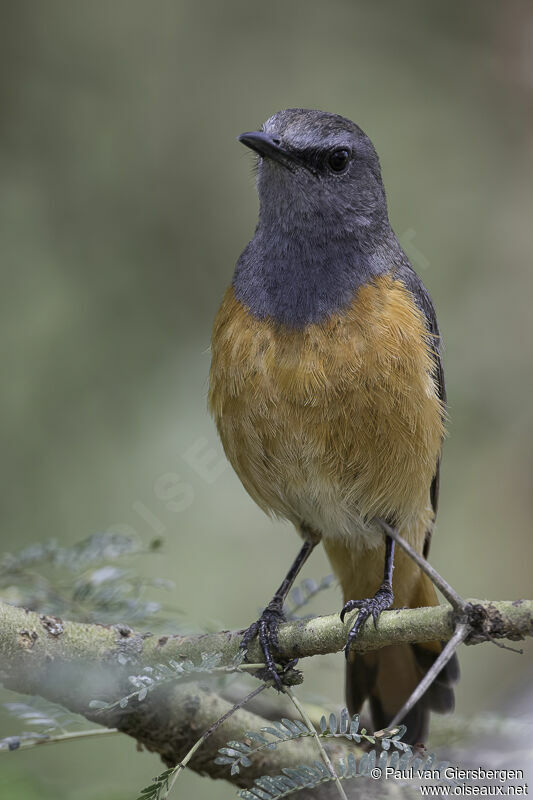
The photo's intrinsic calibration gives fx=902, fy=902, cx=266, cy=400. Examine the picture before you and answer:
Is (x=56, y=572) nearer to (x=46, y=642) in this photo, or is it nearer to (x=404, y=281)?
(x=46, y=642)

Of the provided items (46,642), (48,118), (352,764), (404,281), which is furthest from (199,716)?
(48,118)

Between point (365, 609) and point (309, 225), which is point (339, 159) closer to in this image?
point (309, 225)

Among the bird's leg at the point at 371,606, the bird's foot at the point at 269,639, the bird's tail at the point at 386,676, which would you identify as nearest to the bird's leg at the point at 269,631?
the bird's foot at the point at 269,639

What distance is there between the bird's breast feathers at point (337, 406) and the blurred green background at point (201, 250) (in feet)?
6.03

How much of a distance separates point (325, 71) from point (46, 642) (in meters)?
5.83

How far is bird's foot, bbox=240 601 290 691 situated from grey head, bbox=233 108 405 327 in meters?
1.33

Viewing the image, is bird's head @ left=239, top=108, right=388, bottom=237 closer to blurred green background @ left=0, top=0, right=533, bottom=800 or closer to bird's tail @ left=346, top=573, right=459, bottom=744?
blurred green background @ left=0, top=0, right=533, bottom=800

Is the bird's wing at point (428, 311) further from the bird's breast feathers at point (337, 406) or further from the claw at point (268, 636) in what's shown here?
the claw at point (268, 636)

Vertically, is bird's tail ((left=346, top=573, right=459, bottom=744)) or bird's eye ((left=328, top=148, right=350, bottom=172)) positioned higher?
bird's eye ((left=328, top=148, right=350, bottom=172))

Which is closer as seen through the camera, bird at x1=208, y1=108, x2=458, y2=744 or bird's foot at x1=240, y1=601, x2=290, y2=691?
bird's foot at x1=240, y1=601, x2=290, y2=691

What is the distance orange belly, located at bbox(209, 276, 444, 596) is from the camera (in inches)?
160

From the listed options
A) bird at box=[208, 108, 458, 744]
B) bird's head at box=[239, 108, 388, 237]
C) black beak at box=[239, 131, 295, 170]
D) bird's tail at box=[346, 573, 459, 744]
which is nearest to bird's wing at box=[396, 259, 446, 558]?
bird at box=[208, 108, 458, 744]

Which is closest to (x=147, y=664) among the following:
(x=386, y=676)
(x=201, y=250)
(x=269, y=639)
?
(x=269, y=639)

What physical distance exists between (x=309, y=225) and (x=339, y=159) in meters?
0.38
